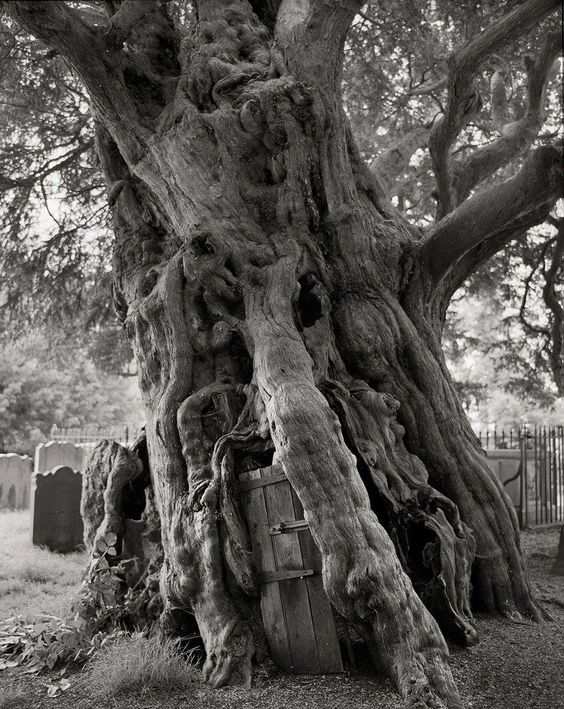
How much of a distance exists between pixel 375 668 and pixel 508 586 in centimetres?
205

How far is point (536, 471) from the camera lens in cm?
1445

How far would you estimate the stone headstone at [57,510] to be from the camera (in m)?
9.97

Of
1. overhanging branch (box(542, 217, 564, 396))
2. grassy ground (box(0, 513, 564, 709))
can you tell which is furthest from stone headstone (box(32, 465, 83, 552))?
overhanging branch (box(542, 217, 564, 396))

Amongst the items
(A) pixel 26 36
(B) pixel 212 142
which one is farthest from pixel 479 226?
(A) pixel 26 36

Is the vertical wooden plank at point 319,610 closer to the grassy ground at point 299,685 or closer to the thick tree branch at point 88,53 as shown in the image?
the grassy ground at point 299,685

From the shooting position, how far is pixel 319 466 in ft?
15.2

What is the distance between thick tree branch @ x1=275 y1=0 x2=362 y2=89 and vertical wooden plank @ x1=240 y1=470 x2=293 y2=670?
14.4 feet

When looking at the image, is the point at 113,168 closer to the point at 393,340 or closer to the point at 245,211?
the point at 245,211

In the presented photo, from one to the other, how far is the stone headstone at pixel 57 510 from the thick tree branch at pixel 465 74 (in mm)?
6536

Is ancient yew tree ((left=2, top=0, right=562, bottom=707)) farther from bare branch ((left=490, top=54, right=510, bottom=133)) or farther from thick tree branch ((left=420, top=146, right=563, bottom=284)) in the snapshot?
bare branch ((left=490, top=54, right=510, bottom=133))

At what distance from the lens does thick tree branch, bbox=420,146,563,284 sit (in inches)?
235

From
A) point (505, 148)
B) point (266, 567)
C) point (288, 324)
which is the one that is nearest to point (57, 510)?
point (288, 324)

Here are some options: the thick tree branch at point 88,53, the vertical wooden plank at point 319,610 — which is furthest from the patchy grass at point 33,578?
the thick tree branch at point 88,53

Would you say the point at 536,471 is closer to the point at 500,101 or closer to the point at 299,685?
the point at 500,101
